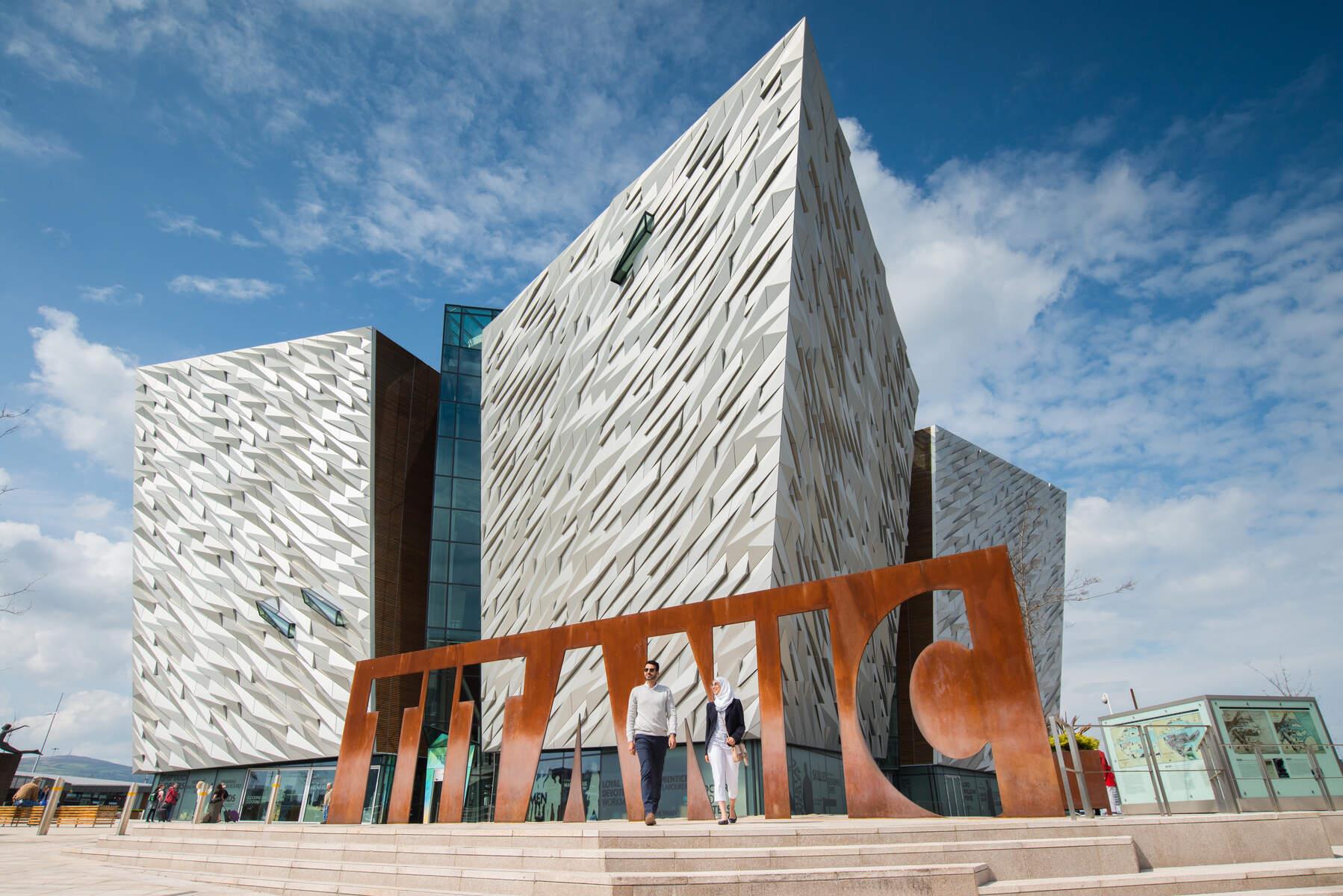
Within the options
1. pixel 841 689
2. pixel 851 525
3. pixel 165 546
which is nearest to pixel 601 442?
pixel 851 525

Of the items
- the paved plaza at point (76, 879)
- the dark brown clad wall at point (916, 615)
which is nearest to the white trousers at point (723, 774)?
the paved plaza at point (76, 879)

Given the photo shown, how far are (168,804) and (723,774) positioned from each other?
26.2m

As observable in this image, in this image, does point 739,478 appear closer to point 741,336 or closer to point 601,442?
point 741,336

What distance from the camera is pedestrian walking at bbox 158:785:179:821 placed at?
26297mm

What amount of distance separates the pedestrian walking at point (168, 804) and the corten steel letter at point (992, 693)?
26967 millimetres

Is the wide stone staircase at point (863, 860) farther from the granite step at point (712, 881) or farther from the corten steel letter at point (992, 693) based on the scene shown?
the corten steel letter at point (992, 693)

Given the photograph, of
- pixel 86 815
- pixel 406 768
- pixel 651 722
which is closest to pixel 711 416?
pixel 406 768

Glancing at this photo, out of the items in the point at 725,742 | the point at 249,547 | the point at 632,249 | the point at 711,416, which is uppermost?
the point at 632,249

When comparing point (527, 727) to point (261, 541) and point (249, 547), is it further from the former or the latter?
point (249, 547)

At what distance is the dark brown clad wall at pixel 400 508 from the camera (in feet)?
82.1

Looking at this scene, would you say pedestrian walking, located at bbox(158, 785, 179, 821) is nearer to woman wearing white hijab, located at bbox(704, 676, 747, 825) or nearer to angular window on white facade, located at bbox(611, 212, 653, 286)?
angular window on white facade, located at bbox(611, 212, 653, 286)

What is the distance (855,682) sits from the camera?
8633 millimetres

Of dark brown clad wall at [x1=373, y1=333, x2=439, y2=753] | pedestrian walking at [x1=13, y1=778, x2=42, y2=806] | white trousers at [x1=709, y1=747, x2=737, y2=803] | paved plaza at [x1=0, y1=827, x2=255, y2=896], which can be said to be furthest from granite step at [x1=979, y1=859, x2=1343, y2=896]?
pedestrian walking at [x1=13, y1=778, x2=42, y2=806]

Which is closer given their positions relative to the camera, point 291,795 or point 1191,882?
point 1191,882
